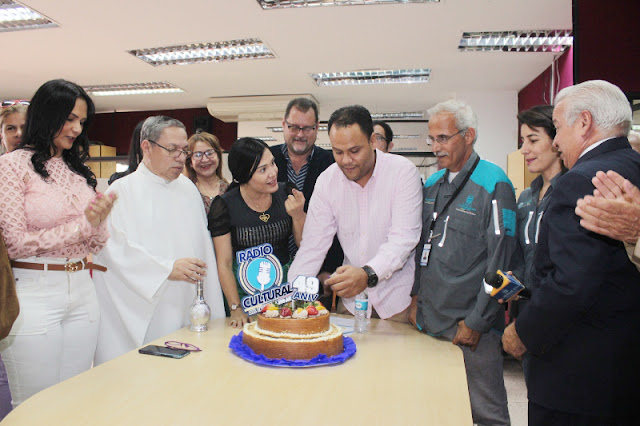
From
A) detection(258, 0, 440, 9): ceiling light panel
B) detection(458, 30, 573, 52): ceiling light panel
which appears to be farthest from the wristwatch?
detection(458, 30, 573, 52): ceiling light panel

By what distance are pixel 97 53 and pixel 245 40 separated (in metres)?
2.00

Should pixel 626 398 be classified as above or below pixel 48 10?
below

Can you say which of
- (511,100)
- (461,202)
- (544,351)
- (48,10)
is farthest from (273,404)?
(511,100)

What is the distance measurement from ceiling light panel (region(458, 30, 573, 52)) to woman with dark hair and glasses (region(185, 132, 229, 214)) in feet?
11.9

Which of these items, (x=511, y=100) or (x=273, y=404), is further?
(x=511, y=100)

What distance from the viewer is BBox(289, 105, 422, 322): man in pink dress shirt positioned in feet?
8.34

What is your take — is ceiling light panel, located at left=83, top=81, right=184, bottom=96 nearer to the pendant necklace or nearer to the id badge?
the pendant necklace

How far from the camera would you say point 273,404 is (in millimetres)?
1559

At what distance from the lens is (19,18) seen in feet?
18.6

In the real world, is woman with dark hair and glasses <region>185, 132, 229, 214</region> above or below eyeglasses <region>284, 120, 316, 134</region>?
below

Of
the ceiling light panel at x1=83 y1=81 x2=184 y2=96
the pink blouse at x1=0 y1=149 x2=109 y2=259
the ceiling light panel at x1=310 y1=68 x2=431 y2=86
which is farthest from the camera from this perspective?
the ceiling light panel at x1=83 y1=81 x2=184 y2=96

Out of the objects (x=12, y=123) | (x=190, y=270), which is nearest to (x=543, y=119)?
(x=190, y=270)

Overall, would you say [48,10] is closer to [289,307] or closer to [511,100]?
[289,307]

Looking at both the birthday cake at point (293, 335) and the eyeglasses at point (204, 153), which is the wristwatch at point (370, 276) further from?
the eyeglasses at point (204, 153)
